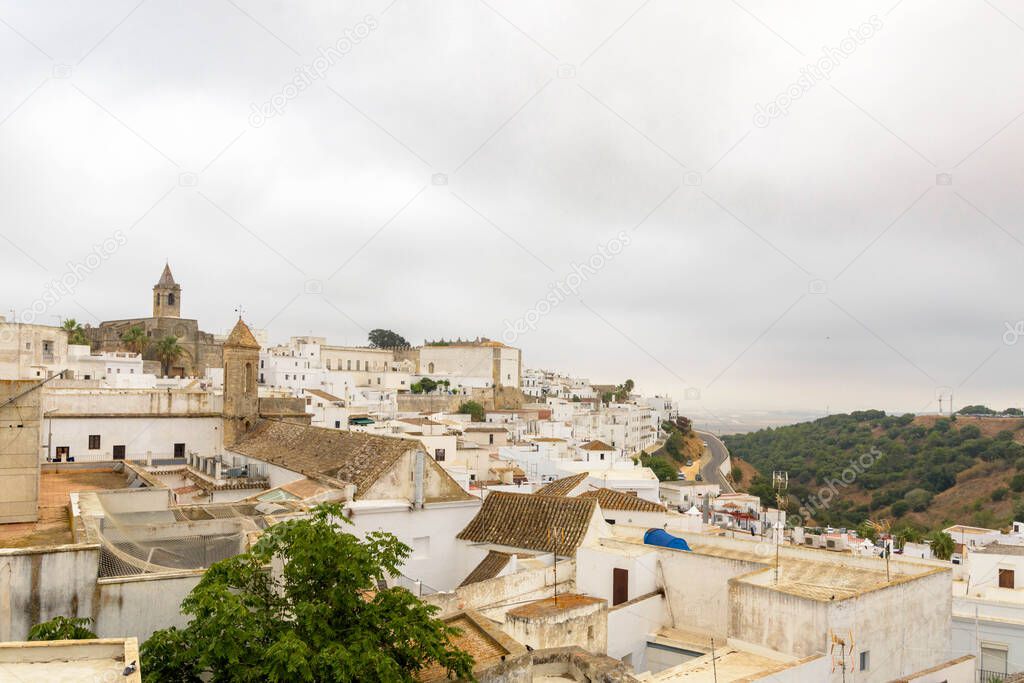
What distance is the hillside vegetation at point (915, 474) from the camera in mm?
48219

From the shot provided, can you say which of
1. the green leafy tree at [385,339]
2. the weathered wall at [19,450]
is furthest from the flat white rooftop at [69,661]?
the green leafy tree at [385,339]

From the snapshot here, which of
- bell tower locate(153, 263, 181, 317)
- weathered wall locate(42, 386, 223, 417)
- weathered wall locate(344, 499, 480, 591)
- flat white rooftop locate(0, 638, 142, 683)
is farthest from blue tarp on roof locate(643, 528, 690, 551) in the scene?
bell tower locate(153, 263, 181, 317)

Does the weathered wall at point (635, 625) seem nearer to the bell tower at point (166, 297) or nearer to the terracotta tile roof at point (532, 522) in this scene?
the terracotta tile roof at point (532, 522)

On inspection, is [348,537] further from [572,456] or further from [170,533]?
[572,456]

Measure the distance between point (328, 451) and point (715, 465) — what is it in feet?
187

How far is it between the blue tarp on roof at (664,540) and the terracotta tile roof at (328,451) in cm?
543

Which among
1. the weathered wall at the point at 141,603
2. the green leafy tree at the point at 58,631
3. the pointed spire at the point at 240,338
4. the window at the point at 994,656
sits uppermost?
the pointed spire at the point at 240,338

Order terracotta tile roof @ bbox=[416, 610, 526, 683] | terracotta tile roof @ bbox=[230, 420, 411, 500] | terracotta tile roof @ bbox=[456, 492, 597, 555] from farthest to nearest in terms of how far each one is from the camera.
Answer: terracotta tile roof @ bbox=[230, 420, 411, 500] → terracotta tile roof @ bbox=[456, 492, 597, 555] → terracotta tile roof @ bbox=[416, 610, 526, 683]

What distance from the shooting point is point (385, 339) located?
339ft

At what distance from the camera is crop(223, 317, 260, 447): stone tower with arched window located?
24.0 meters

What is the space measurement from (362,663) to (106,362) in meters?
48.1

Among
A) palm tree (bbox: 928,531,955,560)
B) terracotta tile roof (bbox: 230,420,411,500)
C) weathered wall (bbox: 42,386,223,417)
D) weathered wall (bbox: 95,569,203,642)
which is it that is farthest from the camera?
palm tree (bbox: 928,531,955,560)

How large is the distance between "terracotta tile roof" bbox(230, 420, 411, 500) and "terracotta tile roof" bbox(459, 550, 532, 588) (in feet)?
9.33

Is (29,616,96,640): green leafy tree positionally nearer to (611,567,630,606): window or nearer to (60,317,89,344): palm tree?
(611,567,630,606): window
